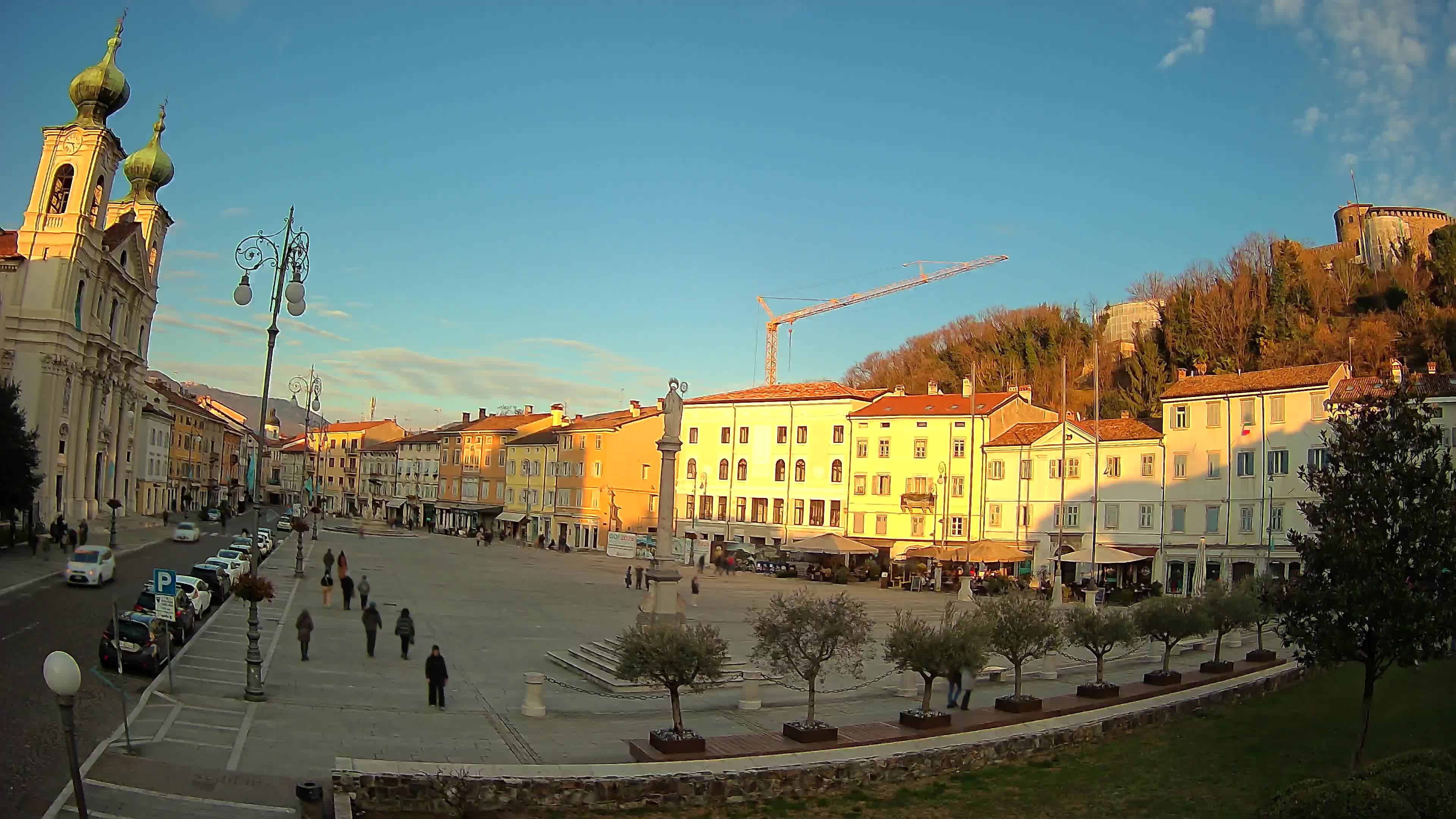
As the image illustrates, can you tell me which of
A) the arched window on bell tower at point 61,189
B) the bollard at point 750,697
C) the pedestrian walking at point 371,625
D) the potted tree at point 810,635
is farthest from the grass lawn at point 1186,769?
the arched window on bell tower at point 61,189

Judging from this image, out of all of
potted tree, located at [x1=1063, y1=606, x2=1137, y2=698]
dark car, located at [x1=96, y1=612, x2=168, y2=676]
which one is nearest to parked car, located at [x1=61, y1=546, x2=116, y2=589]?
dark car, located at [x1=96, y1=612, x2=168, y2=676]

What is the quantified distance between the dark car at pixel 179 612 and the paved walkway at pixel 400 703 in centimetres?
46

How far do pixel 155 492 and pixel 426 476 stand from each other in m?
26.6

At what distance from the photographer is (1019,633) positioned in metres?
20.1

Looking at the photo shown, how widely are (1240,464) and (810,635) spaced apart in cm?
4058

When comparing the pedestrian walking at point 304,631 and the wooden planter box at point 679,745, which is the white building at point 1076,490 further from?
the wooden planter box at point 679,745

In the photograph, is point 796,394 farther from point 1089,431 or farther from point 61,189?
point 61,189

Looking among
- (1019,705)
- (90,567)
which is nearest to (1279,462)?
(1019,705)

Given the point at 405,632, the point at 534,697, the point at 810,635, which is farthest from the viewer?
the point at 405,632

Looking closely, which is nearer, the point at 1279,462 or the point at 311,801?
the point at 311,801

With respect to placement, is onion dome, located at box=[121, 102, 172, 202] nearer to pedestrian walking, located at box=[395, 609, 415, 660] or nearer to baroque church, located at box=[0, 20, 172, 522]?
baroque church, located at box=[0, 20, 172, 522]

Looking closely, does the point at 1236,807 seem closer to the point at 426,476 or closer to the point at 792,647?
the point at 792,647

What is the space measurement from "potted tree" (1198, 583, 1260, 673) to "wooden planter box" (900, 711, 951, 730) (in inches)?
385

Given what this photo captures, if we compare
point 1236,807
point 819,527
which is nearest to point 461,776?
point 1236,807
